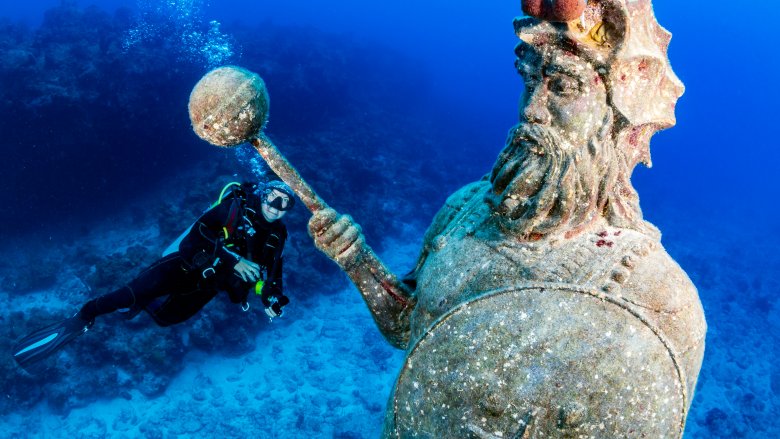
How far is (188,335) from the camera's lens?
1155 centimetres

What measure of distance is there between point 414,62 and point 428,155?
85.8 ft

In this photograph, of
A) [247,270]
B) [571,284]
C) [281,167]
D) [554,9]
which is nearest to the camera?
[554,9]

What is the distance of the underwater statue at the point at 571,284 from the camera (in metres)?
1.97

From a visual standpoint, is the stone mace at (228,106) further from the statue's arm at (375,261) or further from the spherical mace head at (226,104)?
the statue's arm at (375,261)

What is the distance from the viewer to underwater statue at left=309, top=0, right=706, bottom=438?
6.48ft

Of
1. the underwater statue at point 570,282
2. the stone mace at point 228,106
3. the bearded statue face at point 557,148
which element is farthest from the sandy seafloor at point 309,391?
the bearded statue face at point 557,148

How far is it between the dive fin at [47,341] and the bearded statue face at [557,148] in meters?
5.58

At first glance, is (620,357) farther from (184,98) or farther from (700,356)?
(184,98)

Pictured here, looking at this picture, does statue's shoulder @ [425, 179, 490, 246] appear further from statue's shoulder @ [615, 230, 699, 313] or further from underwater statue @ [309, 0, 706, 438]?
statue's shoulder @ [615, 230, 699, 313]

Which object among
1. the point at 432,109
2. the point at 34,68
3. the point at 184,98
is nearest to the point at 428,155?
the point at 184,98

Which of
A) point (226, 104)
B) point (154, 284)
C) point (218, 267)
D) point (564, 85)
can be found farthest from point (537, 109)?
point (154, 284)

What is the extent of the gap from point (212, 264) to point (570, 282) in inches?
148

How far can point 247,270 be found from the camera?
477cm

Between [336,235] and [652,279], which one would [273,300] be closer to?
[336,235]
